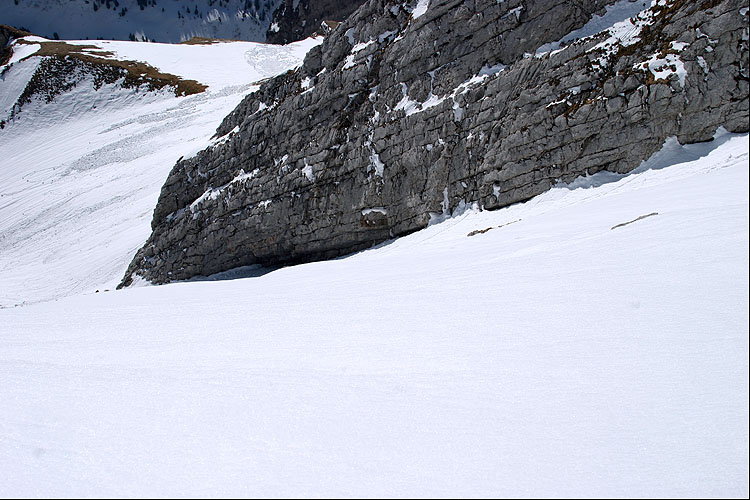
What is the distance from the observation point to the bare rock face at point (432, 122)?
1311cm

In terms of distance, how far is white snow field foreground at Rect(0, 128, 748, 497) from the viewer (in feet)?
6.89

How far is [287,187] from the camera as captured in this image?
2255 cm

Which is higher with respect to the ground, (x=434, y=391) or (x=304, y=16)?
(x=304, y=16)

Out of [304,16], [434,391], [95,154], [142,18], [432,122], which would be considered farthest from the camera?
[142,18]

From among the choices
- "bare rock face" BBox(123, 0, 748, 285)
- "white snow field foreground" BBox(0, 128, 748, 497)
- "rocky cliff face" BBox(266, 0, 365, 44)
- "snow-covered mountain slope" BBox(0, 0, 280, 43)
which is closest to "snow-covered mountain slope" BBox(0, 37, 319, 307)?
"bare rock face" BBox(123, 0, 748, 285)

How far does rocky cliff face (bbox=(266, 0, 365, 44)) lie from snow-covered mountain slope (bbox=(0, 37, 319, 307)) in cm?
3522

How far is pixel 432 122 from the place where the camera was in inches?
721

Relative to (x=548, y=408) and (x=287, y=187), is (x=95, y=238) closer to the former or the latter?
(x=287, y=187)

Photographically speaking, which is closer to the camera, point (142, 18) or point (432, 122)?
point (432, 122)

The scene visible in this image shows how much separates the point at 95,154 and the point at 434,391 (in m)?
55.6

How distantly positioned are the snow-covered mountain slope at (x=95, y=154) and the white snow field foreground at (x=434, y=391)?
27.1 meters

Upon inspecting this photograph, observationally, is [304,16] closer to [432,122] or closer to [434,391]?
[432,122]

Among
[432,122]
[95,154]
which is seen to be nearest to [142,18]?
[95,154]

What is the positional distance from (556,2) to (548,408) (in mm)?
17908
